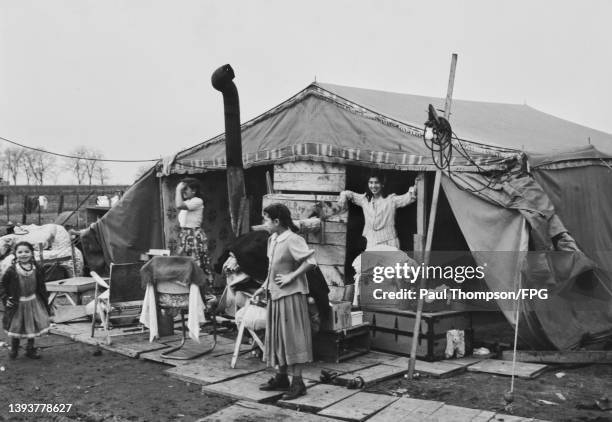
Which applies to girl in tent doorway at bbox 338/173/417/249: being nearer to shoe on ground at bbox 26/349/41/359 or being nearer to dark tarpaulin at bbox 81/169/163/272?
shoe on ground at bbox 26/349/41/359

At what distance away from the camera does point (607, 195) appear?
309 inches

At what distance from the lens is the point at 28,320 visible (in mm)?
6379

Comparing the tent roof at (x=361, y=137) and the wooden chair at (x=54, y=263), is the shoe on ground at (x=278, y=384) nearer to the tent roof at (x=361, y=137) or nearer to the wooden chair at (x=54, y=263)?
the tent roof at (x=361, y=137)

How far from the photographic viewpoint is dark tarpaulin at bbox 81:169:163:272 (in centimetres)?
1018

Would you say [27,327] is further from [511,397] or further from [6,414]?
[511,397]

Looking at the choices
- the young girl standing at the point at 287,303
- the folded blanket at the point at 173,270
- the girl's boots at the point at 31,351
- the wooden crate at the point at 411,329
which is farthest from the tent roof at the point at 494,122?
the girl's boots at the point at 31,351

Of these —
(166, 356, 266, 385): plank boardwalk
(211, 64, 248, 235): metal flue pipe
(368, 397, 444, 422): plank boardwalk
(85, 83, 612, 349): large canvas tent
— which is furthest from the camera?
(211, 64, 248, 235): metal flue pipe

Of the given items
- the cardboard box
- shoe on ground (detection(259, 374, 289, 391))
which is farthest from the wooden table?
shoe on ground (detection(259, 374, 289, 391))

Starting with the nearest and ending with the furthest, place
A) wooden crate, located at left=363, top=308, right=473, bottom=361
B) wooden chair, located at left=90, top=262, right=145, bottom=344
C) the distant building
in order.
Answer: wooden crate, located at left=363, top=308, right=473, bottom=361
wooden chair, located at left=90, top=262, right=145, bottom=344
the distant building

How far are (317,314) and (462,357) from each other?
181 centimetres

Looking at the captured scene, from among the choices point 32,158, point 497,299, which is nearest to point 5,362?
point 497,299

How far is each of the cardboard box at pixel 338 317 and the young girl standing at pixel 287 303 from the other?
3.15ft

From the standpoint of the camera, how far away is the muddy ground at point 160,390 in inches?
185

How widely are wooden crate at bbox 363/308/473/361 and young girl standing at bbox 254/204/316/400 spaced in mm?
1727
